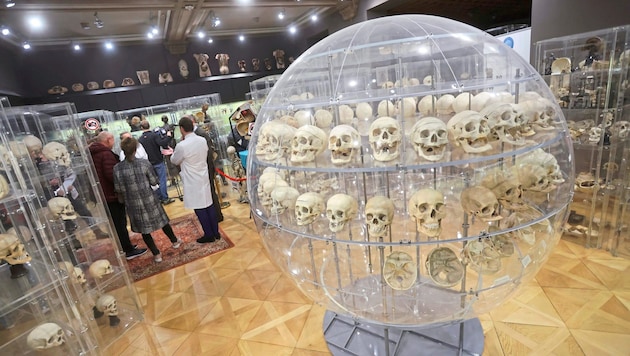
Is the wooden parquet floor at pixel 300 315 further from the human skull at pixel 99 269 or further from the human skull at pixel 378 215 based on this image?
the human skull at pixel 378 215

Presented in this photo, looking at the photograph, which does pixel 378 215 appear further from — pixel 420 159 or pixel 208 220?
pixel 208 220

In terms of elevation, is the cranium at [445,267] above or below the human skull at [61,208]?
below

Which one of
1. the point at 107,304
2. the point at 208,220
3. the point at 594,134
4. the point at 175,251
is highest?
the point at 594,134

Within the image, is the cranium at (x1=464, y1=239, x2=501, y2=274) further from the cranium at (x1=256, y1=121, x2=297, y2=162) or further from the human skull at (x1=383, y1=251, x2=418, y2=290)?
the cranium at (x1=256, y1=121, x2=297, y2=162)

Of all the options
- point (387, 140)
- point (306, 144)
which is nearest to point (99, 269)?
point (306, 144)

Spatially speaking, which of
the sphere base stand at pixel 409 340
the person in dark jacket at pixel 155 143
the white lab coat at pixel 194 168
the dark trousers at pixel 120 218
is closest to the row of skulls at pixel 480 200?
the sphere base stand at pixel 409 340

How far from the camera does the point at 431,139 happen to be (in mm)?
1557

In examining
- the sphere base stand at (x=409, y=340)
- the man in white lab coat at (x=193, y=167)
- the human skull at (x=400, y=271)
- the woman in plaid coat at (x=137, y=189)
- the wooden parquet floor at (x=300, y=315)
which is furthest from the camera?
the man in white lab coat at (x=193, y=167)

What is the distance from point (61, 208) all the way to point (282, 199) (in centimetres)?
208

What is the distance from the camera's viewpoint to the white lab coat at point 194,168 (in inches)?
155

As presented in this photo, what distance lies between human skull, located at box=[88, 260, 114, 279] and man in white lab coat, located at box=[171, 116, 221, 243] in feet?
4.41

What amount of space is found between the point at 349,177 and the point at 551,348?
1831mm

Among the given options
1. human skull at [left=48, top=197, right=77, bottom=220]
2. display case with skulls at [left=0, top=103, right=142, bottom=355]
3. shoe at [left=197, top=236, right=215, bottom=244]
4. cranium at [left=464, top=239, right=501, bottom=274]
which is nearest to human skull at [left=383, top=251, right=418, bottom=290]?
cranium at [left=464, top=239, right=501, bottom=274]

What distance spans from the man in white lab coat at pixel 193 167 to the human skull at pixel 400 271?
295 cm
